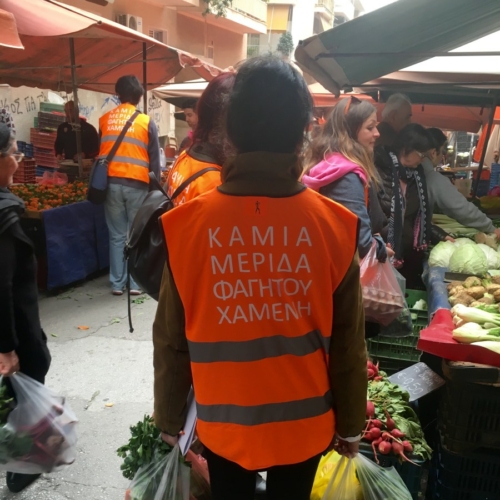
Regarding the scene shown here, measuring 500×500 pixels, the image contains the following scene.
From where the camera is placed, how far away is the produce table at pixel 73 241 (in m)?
5.55

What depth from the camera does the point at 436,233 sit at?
15.1ft

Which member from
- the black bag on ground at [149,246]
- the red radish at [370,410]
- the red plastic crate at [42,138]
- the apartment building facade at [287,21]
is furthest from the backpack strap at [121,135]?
the apartment building facade at [287,21]

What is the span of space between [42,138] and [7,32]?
8.41m

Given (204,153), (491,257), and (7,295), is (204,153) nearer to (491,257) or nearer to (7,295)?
(7,295)

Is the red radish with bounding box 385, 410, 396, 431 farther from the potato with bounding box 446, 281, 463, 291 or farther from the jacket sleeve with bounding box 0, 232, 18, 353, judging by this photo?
the jacket sleeve with bounding box 0, 232, 18, 353

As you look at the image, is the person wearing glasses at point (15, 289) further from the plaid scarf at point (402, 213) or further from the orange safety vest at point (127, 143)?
the orange safety vest at point (127, 143)

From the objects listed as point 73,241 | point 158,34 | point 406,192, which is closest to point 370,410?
point 406,192

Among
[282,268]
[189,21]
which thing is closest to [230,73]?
[282,268]

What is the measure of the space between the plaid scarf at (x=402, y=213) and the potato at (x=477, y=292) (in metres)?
0.90

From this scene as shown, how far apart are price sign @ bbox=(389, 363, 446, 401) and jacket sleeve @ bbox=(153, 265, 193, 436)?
58.9 inches

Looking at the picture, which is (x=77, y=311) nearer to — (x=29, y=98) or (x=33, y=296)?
(x=33, y=296)

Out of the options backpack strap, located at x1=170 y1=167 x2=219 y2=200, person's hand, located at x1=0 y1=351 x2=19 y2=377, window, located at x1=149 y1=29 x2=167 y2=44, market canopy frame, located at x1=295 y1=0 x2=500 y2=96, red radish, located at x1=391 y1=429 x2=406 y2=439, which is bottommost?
red radish, located at x1=391 y1=429 x2=406 y2=439

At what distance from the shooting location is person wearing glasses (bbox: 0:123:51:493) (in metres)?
2.24

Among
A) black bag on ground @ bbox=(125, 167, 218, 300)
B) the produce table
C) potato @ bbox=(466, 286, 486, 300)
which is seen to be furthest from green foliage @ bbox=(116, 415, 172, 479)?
the produce table
